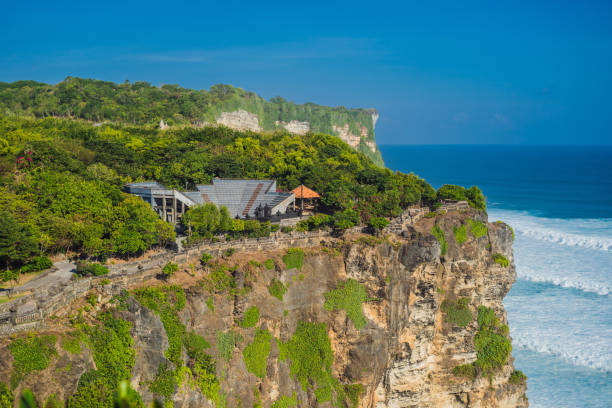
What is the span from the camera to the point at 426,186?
55062mm

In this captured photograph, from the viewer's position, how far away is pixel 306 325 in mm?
33469

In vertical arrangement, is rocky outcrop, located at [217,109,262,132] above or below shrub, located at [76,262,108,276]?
above

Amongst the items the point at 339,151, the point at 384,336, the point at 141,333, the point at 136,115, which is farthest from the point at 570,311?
the point at 136,115

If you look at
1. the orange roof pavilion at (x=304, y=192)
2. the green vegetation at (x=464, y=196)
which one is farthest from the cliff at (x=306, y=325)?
the orange roof pavilion at (x=304, y=192)

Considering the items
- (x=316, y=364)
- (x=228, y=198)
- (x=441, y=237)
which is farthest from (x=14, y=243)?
(x=441, y=237)

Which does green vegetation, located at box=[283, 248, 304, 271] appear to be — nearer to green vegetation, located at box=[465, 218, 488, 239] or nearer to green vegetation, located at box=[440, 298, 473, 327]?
green vegetation, located at box=[440, 298, 473, 327]

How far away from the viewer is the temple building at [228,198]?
41.5m

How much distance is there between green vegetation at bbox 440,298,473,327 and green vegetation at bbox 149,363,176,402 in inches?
926

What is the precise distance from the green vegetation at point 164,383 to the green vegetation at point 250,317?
6.11m

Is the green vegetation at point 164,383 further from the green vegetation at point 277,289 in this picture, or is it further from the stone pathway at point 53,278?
the green vegetation at point 277,289

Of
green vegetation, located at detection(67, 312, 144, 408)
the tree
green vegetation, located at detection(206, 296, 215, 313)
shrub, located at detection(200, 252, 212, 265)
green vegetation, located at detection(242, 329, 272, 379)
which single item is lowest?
green vegetation, located at detection(242, 329, 272, 379)

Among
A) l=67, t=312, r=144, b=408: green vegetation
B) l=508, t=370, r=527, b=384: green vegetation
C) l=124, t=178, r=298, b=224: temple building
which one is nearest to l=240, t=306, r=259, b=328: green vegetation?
l=67, t=312, r=144, b=408: green vegetation

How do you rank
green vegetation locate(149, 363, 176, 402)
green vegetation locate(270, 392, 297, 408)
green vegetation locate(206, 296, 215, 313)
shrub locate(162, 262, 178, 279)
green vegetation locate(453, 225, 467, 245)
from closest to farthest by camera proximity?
1. green vegetation locate(149, 363, 176, 402)
2. shrub locate(162, 262, 178, 279)
3. green vegetation locate(206, 296, 215, 313)
4. green vegetation locate(270, 392, 297, 408)
5. green vegetation locate(453, 225, 467, 245)

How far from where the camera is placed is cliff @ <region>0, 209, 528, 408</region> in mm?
23734
